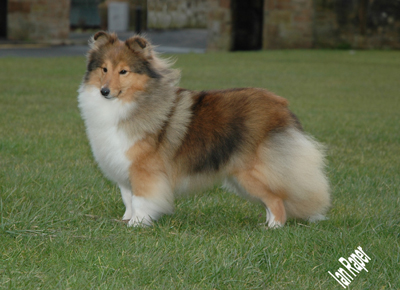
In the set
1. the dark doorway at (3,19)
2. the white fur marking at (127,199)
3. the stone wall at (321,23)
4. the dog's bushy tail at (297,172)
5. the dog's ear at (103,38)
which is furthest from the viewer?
the dark doorway at (3,19)

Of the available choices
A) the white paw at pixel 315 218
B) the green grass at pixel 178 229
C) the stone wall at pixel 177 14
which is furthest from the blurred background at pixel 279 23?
the white paw at pixel 315 218

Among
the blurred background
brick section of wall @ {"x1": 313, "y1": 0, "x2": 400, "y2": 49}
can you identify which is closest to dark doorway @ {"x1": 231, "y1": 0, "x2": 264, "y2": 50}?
the blurred background

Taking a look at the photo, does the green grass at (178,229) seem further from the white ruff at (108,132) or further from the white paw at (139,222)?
the white ruff at (108,132)

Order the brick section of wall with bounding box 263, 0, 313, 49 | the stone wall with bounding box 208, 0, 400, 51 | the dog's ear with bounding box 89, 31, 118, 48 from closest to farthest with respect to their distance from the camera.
Answer: the dog's ear with bounding box 89, 31, 118, 48 < the brick section of wall with bounding box 263, 0, 313, 49 < the stone wall with bounding box 208, 0, 400, 51

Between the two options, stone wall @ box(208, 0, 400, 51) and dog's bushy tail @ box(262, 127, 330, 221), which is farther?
stone wall @ box(208, 0, 400, 51)

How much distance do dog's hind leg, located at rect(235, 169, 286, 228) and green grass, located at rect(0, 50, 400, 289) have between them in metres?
0.11

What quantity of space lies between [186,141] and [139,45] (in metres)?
0.78

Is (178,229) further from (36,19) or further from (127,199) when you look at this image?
(36,19)

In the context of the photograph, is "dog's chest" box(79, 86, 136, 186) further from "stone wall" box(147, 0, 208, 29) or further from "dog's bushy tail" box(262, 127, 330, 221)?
"stone wall" box(147, 0, 208, 29)

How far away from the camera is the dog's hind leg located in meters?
4.04

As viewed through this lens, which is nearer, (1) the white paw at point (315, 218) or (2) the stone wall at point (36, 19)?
(1) the white paw at point (315, 218)

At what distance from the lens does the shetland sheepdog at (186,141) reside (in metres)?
4.04

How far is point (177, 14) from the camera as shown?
123 feet

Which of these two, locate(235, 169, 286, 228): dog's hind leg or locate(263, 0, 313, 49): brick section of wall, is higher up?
locate(263, 0, 313, 49): brick section of wall
